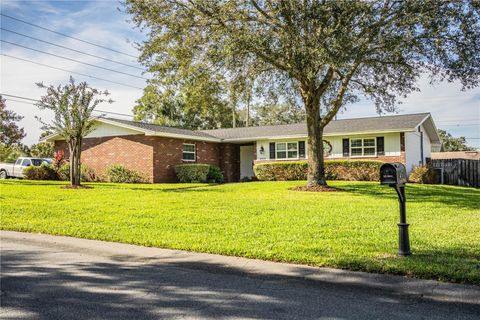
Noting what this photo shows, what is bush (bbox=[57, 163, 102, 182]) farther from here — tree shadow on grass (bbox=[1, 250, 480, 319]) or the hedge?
tree shadow on grass (bbox=[1, 250, 480, 319])

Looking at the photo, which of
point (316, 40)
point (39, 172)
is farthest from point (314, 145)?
point (39, 172)

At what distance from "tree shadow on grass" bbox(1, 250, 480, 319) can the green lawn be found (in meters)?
0.62

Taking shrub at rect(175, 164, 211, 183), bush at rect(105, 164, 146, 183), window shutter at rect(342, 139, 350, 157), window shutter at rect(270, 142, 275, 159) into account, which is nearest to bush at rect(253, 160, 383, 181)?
window shutter at rect(342, 139, 350, 157)

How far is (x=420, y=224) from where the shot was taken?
8.41 meters

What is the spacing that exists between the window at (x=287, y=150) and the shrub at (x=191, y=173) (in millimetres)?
5733

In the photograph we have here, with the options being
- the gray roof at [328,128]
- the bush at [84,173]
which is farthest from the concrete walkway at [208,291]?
the bush at [84,173]

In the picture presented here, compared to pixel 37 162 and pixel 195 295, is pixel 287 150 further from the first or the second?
pixel 195 295

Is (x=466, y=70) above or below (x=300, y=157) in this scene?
above

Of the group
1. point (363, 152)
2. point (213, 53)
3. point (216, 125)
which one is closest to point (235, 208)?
point (213, 53)

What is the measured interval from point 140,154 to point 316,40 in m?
13.9

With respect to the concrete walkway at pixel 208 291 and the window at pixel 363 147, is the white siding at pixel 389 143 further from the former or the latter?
the concrete walkway at pixel 208 291

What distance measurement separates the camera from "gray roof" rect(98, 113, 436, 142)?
941 inches

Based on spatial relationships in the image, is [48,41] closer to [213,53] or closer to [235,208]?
[213,53]

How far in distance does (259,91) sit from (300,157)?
933 cm
